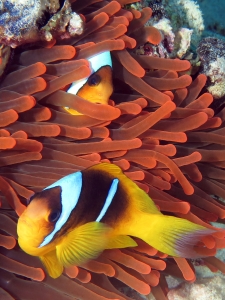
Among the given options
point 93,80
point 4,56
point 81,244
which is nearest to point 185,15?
point 93,80

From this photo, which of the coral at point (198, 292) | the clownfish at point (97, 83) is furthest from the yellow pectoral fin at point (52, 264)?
the coral at point (198, 292)

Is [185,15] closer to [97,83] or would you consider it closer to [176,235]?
[97,83]

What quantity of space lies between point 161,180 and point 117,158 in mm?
232

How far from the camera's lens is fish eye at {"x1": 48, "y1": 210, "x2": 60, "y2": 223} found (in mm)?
1126

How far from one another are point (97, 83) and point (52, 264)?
2.70 feet

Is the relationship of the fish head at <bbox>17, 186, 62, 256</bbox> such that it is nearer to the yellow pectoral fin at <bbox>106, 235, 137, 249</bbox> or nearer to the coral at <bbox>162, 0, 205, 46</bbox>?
the yellow pectoral fin at <bbox>106, 235, 137, 249</bbox>

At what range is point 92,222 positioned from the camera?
4.04ft

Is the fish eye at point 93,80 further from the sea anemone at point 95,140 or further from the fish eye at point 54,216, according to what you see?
the fish eye at point 54,216

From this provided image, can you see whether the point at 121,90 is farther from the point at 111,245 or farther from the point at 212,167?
the point at 111,245

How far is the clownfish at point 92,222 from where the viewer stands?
114cm

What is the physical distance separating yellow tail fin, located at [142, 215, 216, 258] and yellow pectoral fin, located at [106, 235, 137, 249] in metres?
0.11

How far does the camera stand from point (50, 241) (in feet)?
3.92

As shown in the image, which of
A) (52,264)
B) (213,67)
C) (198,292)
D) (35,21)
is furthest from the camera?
(213,67)

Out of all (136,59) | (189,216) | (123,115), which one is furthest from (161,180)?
(136,59)
